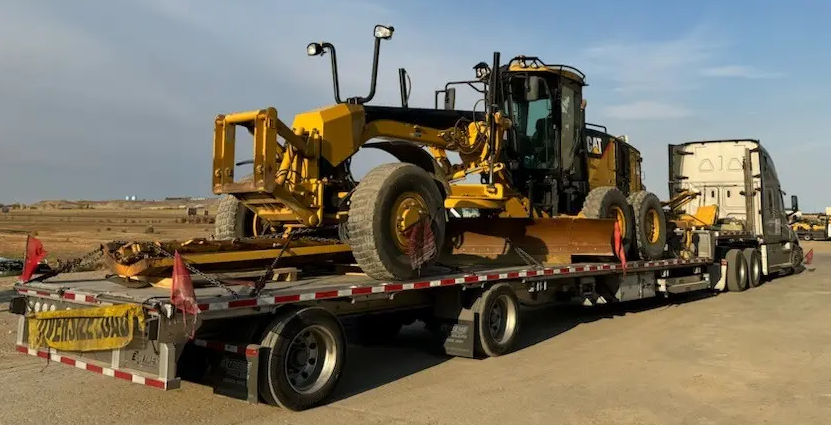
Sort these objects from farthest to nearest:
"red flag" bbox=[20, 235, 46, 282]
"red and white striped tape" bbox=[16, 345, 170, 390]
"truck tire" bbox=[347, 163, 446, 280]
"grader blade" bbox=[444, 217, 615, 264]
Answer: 1. "grader blade" bbox=[444, 217, 615, 264]
2. "truck tire" bbox=[347, 163, 446, 280]
3. "red flag" bbox=[20, 235, 46, 282]
4. "red and white striped tape" bbox=[16, 345, 170, 390]

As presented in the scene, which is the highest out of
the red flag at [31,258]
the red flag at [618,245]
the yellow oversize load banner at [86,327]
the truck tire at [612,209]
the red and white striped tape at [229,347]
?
the truck tire at [612,209]

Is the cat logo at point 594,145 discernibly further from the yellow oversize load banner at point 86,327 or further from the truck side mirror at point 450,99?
the yellow oversize load banner at point 86,327

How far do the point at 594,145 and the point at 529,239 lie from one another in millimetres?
2872

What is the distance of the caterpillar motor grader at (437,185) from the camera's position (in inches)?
Answer: 264

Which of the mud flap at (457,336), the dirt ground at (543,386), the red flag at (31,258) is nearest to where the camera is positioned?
the dirt ground at (543,386)

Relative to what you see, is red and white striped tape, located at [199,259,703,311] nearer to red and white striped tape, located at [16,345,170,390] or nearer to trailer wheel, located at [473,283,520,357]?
trailer wheel, located at [473,283,520,357]

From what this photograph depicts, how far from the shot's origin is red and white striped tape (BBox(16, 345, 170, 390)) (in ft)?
16.4

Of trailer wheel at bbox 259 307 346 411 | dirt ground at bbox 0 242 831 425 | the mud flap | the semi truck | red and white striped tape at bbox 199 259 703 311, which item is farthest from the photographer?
the mud flap

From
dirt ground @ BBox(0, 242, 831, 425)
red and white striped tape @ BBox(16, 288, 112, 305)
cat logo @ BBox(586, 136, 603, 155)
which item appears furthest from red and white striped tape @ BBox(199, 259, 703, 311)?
cat logo @ BBox(586, 136, 603, 155)

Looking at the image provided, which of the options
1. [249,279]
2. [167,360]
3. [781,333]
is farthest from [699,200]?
[167,360]

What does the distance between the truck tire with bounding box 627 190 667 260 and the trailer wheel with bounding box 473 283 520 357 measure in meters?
3.80

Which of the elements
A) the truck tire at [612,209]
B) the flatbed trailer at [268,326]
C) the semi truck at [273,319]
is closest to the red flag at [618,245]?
the semi truck at [273,319]

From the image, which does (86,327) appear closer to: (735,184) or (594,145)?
(594,145)

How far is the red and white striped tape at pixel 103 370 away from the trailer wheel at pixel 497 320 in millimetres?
3874
